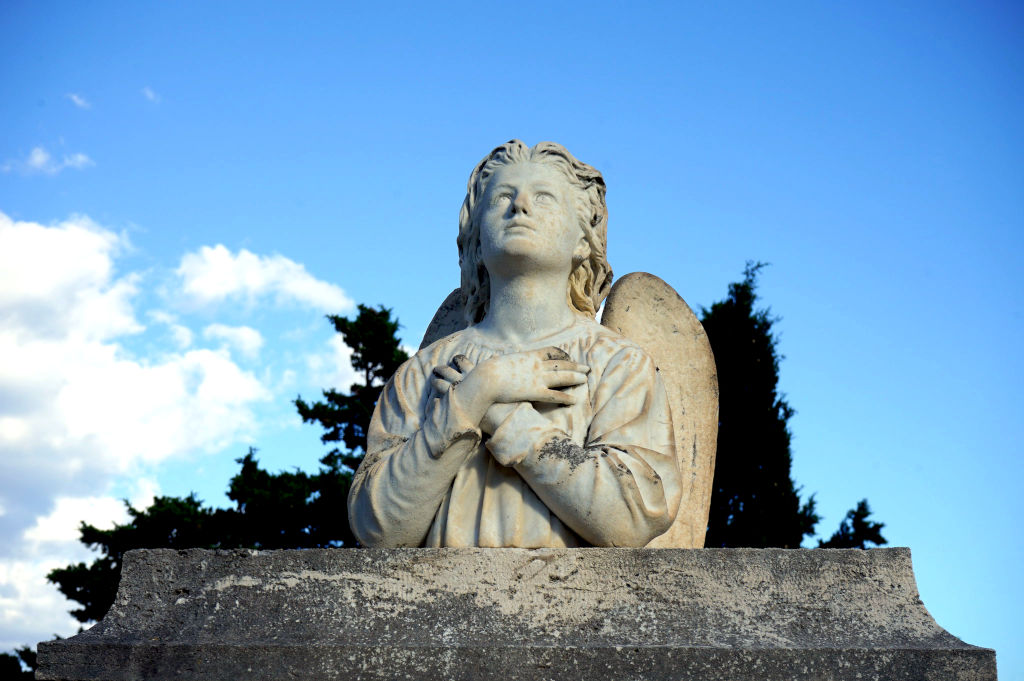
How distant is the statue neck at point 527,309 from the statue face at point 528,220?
6cm

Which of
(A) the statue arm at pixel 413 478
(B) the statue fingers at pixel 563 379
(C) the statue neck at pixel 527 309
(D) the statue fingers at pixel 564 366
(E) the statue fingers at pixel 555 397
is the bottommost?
(A) the statue arm at pixel 413 478

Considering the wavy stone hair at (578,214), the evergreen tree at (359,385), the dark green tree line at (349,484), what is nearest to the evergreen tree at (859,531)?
the dark green tree line at (349,484)

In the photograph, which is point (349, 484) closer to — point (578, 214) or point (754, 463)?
point (754, 463)

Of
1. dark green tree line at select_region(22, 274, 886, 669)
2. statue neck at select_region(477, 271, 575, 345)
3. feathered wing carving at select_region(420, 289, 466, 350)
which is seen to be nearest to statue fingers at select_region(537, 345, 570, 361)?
statue neck at select_region(477, 271, 575, 345)

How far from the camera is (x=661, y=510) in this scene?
429 cm

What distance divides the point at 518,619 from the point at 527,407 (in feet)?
2.96

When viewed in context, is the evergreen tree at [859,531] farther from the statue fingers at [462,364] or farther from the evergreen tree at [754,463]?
the statue fingers at [462,364]

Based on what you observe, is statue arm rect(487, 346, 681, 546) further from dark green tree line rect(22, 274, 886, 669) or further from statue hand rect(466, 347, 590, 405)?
dark green tree line rect(22, 274, 886, 669)

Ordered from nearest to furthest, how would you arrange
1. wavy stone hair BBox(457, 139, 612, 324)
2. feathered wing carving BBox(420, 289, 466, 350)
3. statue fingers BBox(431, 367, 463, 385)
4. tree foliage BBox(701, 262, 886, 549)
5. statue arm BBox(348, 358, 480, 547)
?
statue arm BBox(348, 358, 480, 547) < statue fingers BBox(431, 367, 463, 385) < wavy stone hair BBox(457, 139, 612, 324) < feathered wing carving BBox(420, 289, 466, 350) < tree foliage BBox(701, 262, 886, 549)

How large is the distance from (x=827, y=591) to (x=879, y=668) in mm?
329

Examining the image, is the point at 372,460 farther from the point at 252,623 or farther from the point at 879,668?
the point at 879,668

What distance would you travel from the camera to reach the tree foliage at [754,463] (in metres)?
13.0

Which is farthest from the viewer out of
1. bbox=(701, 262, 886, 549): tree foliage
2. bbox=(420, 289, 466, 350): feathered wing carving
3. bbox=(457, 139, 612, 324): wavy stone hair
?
bbox=(701, 262, 886, 549): tree foliage

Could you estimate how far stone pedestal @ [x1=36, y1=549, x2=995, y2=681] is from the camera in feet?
12.1
